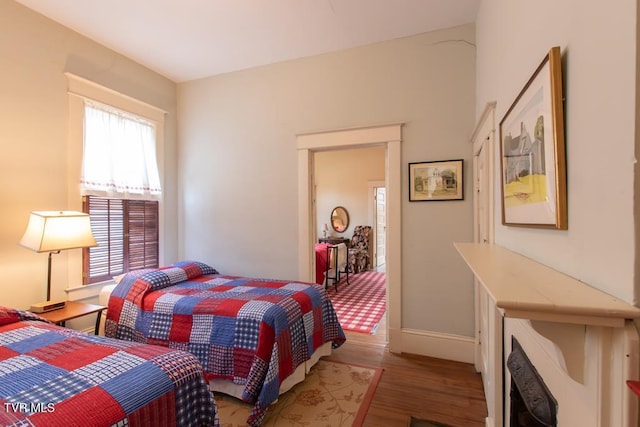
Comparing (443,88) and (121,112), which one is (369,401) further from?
(121,112)

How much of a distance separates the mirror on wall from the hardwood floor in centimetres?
428

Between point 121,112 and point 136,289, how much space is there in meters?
1.92

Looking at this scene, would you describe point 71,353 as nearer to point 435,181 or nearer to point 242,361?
point 242,361

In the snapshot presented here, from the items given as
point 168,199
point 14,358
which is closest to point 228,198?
point 168,199

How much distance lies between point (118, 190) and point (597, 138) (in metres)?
3.62

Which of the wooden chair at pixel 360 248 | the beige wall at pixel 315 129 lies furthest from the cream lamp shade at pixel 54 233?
the wooden chair at pixel 360 248

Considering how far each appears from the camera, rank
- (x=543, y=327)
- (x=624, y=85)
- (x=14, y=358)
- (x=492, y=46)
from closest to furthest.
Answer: (x=624, y=85), (x=543, y=327), (x=14, y=358), (x=492, y=46)

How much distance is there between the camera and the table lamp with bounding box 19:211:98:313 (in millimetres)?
2137

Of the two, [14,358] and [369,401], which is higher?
[14,358]

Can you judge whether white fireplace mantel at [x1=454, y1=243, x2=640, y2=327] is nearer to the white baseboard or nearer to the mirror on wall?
the white baseboard

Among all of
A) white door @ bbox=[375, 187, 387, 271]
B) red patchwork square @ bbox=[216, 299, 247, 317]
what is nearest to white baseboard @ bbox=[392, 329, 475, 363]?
red patchwork square @ bbox=[216, 299, 247, 317]

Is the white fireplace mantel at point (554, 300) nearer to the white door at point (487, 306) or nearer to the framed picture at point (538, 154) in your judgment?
the framed picture at point (538, 154)

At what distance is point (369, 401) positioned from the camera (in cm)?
210

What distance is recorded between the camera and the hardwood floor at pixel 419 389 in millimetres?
1941
